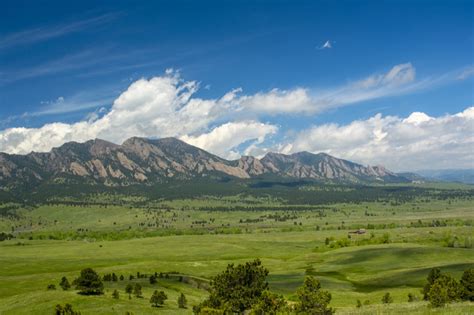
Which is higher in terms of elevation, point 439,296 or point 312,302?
point 312,302

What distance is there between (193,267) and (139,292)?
74547 mm

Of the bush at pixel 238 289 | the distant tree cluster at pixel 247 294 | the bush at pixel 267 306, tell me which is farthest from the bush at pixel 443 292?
the bush at pixel 238 289

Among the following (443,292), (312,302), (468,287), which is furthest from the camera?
(468,287)

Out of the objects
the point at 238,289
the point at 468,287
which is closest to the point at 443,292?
the point at 468,287

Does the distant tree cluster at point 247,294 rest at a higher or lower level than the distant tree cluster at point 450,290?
higher

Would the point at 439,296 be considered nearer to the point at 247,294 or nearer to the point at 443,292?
the point at 443,292

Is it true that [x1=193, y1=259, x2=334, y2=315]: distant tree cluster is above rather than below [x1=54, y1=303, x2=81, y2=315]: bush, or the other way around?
above

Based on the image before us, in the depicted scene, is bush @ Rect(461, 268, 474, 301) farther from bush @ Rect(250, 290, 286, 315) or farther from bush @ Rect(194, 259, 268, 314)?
bush @ Rect(250, 290, 286, 315)

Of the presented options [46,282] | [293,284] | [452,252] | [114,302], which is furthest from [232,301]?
[452,252]

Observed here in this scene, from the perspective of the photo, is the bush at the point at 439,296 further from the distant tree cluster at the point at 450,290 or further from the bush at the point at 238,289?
the bush at the point at 238,289

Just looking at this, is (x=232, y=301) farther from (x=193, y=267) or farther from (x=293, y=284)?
(x=193, y=267)

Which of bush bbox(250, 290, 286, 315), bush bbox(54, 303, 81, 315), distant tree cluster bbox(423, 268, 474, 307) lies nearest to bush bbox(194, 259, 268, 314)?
bush bbox(250, 290, 286, 315)

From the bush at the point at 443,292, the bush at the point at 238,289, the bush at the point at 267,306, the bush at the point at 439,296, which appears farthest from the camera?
the bush at the point at 238,289

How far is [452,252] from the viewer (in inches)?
6570
